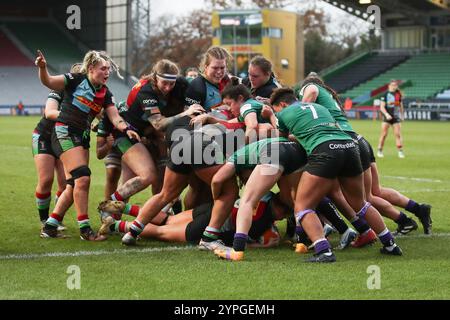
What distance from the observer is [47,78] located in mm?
9000

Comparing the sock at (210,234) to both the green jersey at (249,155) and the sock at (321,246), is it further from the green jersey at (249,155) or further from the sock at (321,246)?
the sock at (321,246)

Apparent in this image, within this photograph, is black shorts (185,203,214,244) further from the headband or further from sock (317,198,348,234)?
the headband

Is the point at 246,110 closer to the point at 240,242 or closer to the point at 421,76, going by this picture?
the point at 240,242

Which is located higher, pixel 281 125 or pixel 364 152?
pixel 281 125

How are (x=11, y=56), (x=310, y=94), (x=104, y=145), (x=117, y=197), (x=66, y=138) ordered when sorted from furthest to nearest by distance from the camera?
(x=11, y=56) → (x=104, y=145) → (x=117, y=197) → (x=66, y=138) → (x=310, y=94)

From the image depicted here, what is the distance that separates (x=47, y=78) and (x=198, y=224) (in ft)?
7.51

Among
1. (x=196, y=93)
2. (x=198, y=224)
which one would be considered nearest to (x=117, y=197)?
(x=198, y=224)

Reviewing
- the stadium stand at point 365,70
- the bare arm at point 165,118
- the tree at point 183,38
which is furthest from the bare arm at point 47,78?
the tree at point 183,38

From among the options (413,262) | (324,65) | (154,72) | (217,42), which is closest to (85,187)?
(154,72)

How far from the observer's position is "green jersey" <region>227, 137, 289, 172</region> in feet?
27.1

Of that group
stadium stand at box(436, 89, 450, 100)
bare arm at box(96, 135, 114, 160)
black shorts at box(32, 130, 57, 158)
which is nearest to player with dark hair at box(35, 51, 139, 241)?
black shorts at box(32, 130, 57, 158)

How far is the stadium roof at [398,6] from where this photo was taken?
5297cm

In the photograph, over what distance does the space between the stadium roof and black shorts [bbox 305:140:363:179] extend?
150 feet
